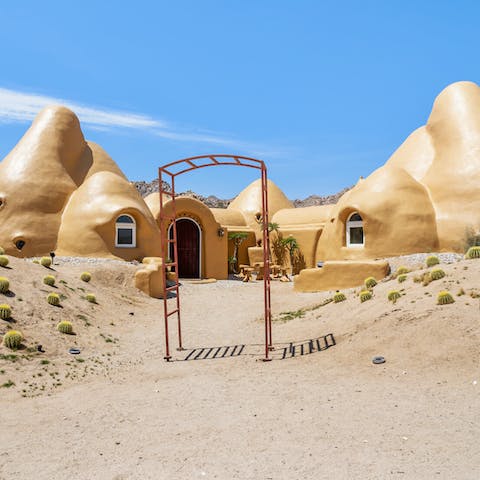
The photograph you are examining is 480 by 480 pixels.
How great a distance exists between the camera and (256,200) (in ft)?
114

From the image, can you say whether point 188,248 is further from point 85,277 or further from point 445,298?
point 445,298

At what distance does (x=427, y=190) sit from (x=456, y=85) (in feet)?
20.7

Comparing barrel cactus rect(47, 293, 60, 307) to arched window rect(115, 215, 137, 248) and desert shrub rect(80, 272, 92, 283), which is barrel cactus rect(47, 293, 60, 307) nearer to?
desert shrub rect(80, 272, 92, 283)

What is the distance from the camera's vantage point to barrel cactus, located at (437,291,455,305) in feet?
28.1

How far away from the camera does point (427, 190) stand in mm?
21156

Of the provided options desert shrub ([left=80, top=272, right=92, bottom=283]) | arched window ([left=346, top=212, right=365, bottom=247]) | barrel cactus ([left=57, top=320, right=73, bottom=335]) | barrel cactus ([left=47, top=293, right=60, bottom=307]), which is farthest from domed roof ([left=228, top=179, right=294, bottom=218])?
barrel cactus ([left=57, top=320, right=73, bottom=335])

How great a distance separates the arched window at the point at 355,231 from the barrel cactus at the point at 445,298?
12148mm

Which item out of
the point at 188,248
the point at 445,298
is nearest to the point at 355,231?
the point at 188,248

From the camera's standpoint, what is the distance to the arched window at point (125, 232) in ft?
65.1

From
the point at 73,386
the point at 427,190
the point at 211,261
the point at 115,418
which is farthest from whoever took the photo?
the point at 211,261

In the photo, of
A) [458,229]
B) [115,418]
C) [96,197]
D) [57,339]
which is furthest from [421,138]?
[115,418]

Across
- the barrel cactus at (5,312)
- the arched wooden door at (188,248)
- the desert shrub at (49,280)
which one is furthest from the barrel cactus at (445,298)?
the arched wooden door at (188,248)

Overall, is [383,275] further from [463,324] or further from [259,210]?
[259,210]

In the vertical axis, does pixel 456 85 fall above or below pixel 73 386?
above
